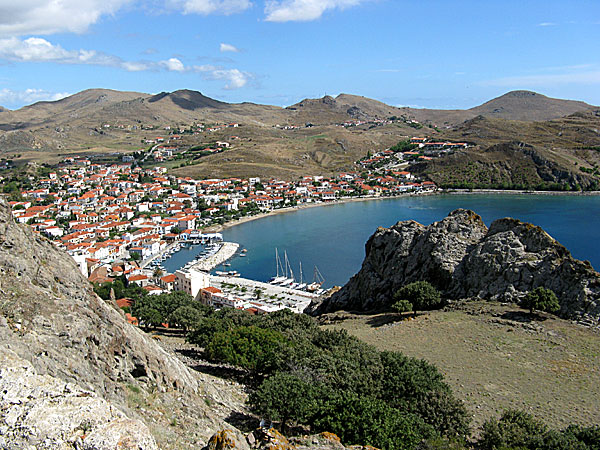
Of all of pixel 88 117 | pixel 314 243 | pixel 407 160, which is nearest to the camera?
pixel 314 243

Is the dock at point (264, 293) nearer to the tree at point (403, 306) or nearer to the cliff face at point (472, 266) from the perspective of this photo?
the cliff face at point (472, 266)

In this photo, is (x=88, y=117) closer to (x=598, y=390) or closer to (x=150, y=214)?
(x=150, y=214)

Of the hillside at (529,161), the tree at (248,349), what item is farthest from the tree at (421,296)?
the hillside at (529,161)

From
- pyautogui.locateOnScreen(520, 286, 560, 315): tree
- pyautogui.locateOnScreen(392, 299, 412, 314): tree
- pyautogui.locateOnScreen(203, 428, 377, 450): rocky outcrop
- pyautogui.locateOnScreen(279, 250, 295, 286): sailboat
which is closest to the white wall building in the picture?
pyautogui.locateOnScreen(279, 250, 295, 286): sailboat

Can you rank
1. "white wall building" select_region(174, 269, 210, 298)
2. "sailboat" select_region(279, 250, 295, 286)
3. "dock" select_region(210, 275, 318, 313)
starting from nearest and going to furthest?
"dock" select_region(210, 275, 318, 313), "white wall building" select_region(174, 269, 210, 298), "sailboat" select_region(279, 250, 295, 286)

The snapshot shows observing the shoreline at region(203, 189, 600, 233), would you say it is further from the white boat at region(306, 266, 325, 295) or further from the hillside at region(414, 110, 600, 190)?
the white boat at region(306, 266, 325, 295)

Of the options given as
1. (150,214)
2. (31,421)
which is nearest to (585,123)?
(150,214)
